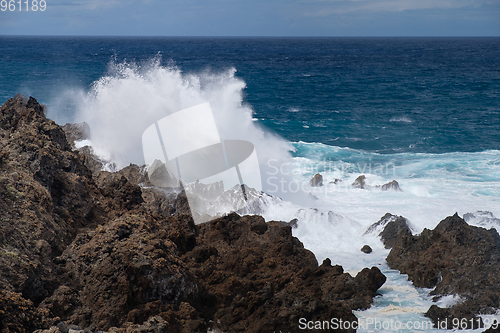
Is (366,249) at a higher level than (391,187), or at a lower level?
lower

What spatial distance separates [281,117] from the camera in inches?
1334

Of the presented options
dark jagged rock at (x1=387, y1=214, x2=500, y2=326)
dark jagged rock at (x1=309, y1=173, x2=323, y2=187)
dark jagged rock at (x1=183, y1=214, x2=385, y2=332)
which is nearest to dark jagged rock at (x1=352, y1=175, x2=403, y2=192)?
dark jagged rock at (x1=309, y1=173, x2=323, y2=187)

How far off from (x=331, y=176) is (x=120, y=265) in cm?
1463

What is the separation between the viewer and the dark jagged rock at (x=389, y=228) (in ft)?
38.1

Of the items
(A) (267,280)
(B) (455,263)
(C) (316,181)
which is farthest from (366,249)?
(C) (316,181)

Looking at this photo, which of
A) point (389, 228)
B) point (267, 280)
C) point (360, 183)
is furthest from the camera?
point (360, 183)

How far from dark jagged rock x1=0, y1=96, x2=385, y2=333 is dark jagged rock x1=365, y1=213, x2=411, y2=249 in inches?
120

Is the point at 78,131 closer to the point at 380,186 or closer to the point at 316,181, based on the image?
the point at 316,181

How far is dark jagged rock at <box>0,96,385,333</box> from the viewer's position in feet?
16.2

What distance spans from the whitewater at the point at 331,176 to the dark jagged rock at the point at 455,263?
0.30 meters

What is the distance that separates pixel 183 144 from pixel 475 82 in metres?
45.3

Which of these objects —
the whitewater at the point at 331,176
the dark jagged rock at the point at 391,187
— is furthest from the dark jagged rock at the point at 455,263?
the dark jagged rock at the point at 391,187

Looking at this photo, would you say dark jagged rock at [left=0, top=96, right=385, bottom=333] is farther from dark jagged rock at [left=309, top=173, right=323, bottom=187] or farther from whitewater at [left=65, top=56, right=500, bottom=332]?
dark jagged rock at [left=309, top=173, right=323, bottom=187]

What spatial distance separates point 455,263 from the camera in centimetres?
910
